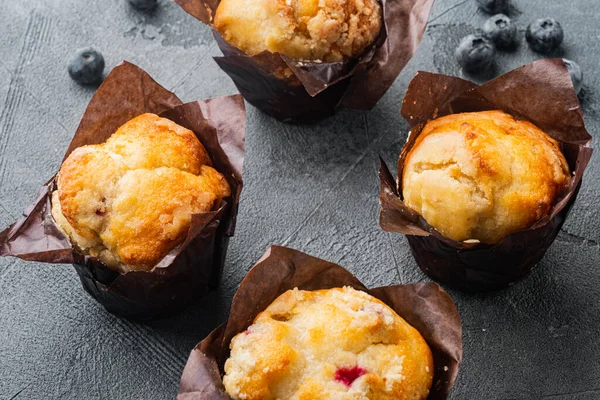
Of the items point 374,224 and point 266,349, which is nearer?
point 266,349

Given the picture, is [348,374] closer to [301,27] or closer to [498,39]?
[301,27]

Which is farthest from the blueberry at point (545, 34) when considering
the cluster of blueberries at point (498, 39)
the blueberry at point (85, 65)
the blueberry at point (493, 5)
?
the blueberry at point (85, 65)

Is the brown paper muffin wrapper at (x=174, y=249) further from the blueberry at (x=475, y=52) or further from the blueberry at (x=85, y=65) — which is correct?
the blueberry at (x=475, y=52)

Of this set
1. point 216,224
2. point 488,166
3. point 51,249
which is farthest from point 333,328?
point 51,249

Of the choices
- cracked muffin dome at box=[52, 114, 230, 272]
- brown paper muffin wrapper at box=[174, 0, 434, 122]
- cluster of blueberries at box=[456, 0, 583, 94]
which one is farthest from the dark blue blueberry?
cracked muffin dome at box=[52, 114, 230, 272]

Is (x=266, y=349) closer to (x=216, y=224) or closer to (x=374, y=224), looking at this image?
(x=216, y=224)

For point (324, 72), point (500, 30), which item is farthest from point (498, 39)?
point (324, 72)
